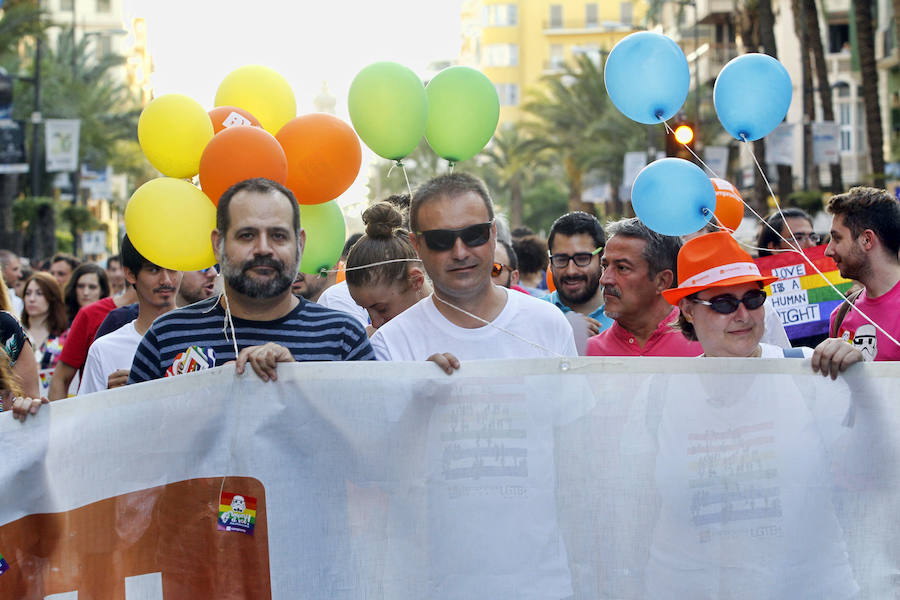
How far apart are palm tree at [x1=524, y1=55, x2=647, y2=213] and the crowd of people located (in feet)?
100

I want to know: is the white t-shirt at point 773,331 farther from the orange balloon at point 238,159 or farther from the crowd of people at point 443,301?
the orange balloon at point 238,159

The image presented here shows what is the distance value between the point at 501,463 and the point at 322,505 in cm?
54

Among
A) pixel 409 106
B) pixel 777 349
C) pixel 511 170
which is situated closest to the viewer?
pixel 777 349

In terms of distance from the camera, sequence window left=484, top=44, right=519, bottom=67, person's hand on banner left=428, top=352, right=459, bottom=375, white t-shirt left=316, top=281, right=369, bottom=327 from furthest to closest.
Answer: window left=484, top=44, right=519, bottom=67 < white t-shirt left=316, top=281, right=369, bottom=327 < person's hand on banner left=428, top=352, right=459, bottom=375

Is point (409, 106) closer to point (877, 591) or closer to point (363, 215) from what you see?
point (363, 215)

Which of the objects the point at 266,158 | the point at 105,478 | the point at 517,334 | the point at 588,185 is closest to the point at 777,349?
the point at 517,334

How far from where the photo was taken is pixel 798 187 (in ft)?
153

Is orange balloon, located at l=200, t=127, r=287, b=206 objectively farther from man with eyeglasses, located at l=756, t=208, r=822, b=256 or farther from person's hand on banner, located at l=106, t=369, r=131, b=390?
man with eyeglasses, located at l=756, t=208, r=822, b=256

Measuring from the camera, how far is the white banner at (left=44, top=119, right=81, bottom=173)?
25.4m

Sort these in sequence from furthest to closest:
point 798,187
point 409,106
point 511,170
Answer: point 798,187
point 511,170
point 409,106

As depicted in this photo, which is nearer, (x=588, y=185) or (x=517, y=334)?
(x=517, y=334)

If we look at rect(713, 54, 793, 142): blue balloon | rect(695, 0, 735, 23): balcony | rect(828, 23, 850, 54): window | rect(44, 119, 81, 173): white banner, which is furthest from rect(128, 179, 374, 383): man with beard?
rect(695, 0, 735, 23): balcony

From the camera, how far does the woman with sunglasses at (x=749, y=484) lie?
3184 mm

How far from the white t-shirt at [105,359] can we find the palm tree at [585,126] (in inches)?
1219
